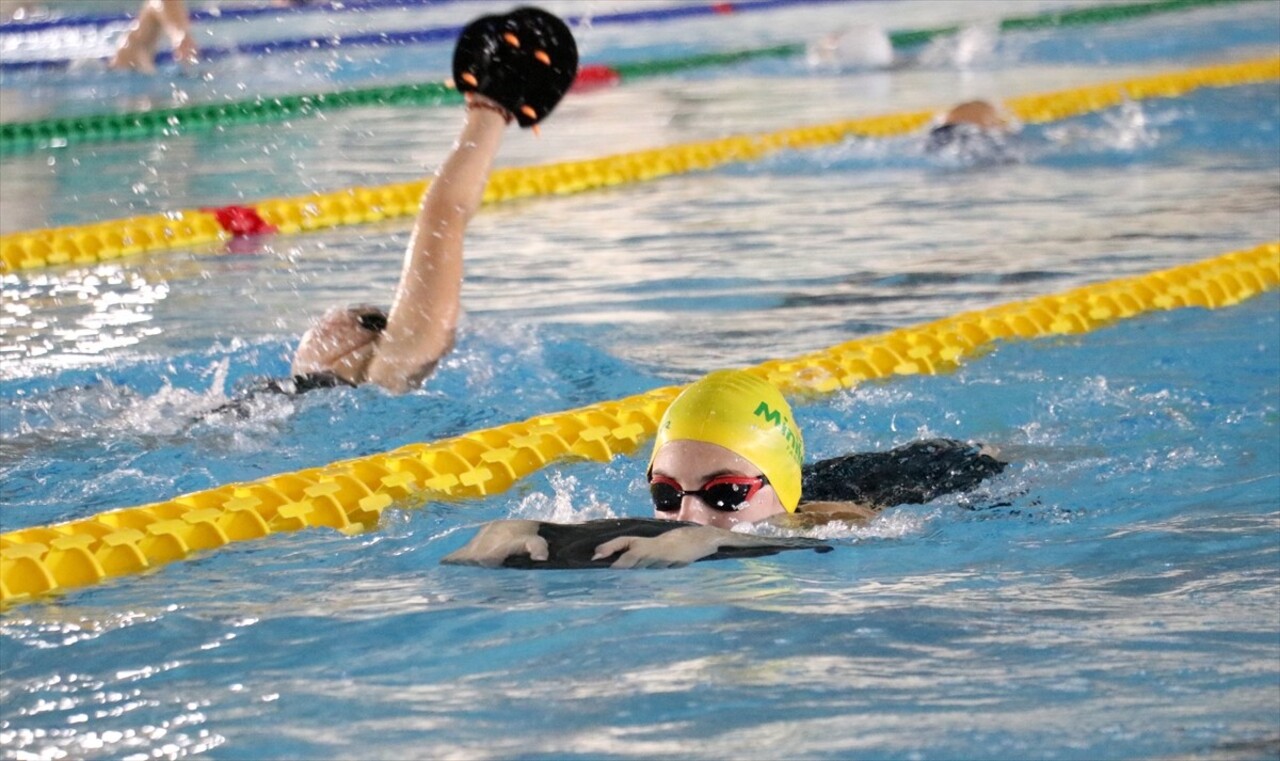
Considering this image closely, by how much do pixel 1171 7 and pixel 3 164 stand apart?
10137 mm

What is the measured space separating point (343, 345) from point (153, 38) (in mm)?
9534

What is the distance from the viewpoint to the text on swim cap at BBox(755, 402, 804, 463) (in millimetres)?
3426

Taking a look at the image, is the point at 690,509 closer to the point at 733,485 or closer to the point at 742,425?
the point at 733,485

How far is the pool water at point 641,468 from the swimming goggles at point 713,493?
0.61 ft

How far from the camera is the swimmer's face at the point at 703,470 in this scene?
326cm

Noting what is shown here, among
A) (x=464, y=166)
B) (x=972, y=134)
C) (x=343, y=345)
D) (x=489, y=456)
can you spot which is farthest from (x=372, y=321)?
(x=972, y=134)

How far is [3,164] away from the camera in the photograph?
9.54m

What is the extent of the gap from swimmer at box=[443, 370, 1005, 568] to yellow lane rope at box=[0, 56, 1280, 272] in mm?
4271

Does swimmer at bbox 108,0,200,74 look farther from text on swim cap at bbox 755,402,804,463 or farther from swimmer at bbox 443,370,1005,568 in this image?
text on swim cap at bbox 755,402,804,463

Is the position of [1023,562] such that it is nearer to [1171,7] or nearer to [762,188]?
[762,188]

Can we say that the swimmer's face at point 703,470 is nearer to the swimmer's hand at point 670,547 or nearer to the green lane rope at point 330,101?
the swimmer's hand at point 670,547

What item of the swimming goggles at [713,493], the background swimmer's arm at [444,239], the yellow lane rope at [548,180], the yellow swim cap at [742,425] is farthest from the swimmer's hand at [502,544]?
the yellow lane rope at [548,180]

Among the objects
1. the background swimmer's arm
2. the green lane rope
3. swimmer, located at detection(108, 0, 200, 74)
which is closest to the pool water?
the background swimmer's arm

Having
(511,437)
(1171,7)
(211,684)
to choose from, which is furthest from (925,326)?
(1171,7)
